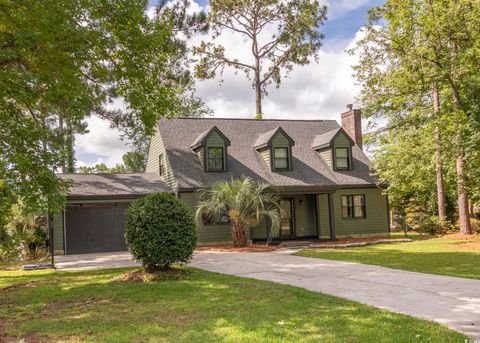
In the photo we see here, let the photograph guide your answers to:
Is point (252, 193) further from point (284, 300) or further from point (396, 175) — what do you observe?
point (284, 300)

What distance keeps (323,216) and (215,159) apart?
21.0ft

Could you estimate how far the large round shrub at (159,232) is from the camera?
11016mm

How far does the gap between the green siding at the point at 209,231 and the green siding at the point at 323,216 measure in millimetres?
4924

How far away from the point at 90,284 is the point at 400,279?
7.03m

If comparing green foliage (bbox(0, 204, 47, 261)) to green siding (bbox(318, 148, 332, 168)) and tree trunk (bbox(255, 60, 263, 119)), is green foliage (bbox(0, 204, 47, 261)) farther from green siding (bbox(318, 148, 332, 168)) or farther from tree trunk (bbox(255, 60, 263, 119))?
tree trunk (bbox(255, 60, 263, 119))

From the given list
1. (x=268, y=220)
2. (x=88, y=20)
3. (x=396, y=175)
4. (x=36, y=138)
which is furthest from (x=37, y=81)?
(x=396, y=175)

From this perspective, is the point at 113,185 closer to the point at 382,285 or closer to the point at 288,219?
the point at 288,219

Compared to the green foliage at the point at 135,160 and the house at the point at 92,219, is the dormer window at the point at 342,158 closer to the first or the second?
the house at the point at 92,219

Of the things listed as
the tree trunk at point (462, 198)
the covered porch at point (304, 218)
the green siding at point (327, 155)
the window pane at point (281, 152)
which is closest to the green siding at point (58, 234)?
the covered porch at point (304, 218)

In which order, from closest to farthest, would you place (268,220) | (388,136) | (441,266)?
(441,266) < (268,220) < (388,136)

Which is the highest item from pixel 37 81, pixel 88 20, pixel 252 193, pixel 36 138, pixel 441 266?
pixel 88 20

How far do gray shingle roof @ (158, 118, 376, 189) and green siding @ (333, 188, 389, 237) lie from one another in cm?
81

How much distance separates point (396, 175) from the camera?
22.7 meters

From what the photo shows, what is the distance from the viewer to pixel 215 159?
23141mm
